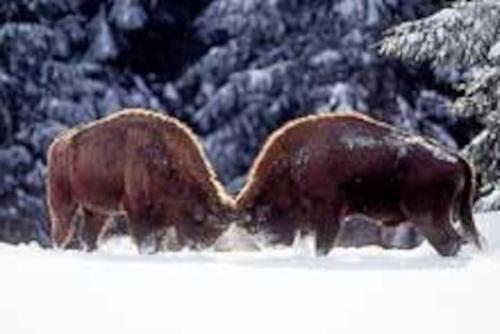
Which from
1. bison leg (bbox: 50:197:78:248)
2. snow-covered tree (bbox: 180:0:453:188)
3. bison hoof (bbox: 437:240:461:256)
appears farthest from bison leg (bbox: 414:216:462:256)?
snow-covered tree (bbox: 180:0:453:188)

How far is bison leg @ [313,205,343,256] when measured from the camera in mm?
9773

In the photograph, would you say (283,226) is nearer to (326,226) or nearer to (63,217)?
(326,226)

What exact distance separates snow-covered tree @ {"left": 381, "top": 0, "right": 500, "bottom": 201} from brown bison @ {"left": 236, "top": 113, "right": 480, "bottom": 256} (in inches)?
194

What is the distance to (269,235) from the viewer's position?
10.2m

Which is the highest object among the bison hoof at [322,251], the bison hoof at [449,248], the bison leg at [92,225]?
the bison hoof at [449,248]

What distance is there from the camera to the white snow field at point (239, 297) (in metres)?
5.79

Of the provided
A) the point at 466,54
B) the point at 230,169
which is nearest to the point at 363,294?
the point at 466,54

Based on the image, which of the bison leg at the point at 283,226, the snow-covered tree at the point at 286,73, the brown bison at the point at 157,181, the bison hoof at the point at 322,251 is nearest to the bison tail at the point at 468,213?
the bison hoof at the point at 322,251

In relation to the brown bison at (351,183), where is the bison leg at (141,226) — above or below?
below

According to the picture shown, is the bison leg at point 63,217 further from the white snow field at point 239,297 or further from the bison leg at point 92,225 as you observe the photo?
the white snow field at point 239,297

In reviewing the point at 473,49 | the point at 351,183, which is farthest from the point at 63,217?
the point at 473,49

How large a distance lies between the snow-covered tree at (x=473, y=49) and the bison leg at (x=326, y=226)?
5.17m

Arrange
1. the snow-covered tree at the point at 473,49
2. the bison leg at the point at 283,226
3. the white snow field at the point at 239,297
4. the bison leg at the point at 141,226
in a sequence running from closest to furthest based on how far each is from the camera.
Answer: the white snow field at the point at 239,297 → the bison leg at the point at 283,226 → the bison leg at the point at 141,226 → the snow-covered tree at the point at 473,49

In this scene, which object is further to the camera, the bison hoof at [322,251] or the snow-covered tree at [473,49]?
the snow-covered tree at [473,49]
